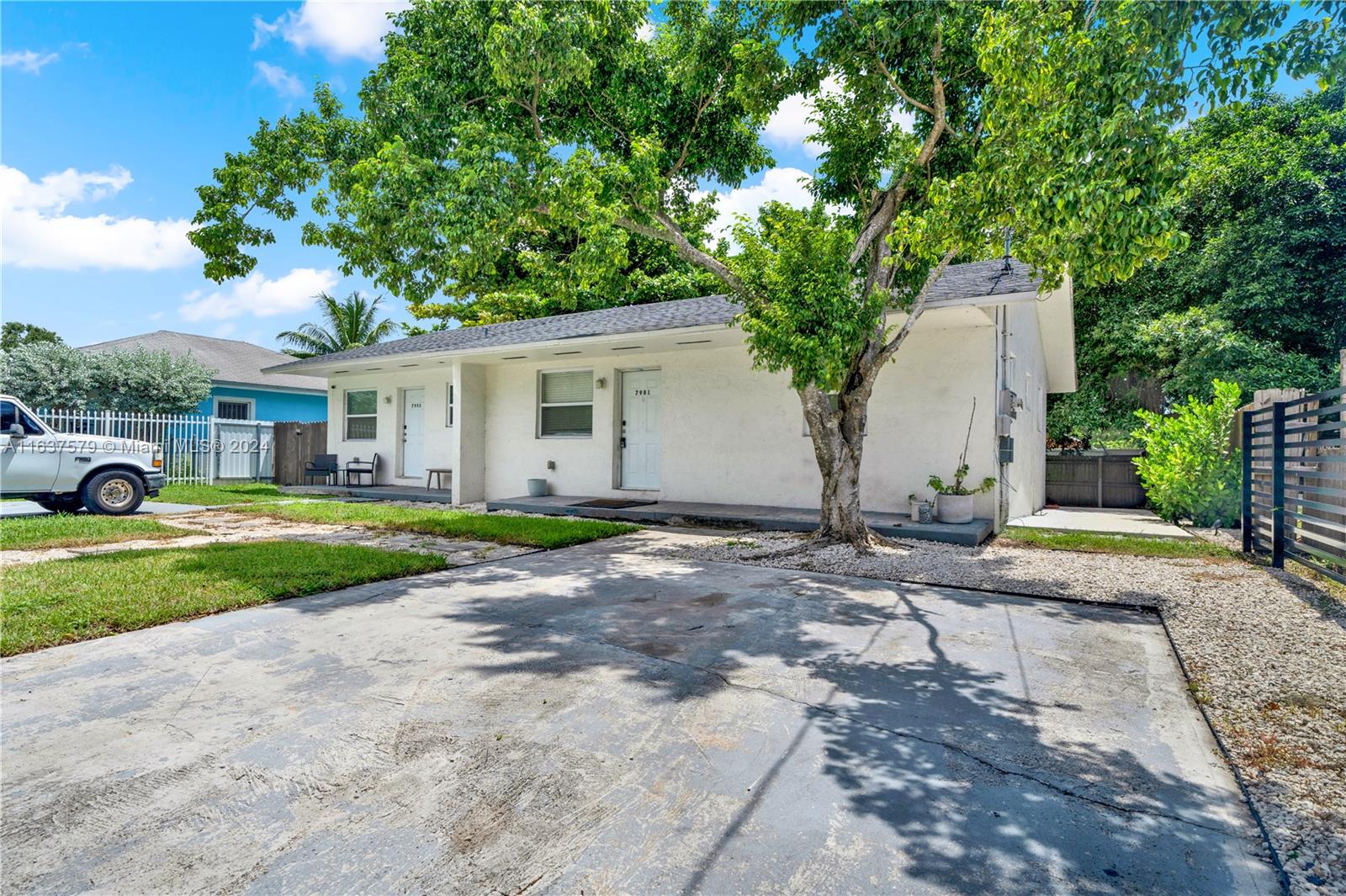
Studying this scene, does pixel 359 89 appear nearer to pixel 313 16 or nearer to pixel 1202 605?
pixel 313 16

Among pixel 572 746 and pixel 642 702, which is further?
pixel 642 702

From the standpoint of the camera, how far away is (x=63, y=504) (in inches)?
396

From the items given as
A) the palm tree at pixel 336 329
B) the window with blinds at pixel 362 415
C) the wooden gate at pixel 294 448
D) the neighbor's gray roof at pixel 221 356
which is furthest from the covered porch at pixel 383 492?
the palm tree at pixel 336 329

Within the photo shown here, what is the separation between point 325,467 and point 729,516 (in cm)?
1072

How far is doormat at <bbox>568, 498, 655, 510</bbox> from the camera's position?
1080 cm

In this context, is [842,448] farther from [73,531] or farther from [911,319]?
[73,531]

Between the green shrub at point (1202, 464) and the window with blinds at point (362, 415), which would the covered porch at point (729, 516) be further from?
the window with blinds at point (362, 415)

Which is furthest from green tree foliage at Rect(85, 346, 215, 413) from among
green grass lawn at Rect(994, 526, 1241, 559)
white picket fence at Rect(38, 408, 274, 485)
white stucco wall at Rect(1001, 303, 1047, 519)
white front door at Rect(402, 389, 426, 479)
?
green grass lawn at Rect(994, 526, 1241, 559)

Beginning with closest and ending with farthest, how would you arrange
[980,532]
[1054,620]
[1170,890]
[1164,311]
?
[1170,890], [1054,620], [980,532], [1164,311]

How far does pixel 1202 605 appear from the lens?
4930 mm

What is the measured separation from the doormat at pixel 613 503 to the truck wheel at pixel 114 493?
664 cm

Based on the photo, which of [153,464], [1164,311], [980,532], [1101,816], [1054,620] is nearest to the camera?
[1101,816]

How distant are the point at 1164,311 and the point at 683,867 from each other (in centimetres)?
2186

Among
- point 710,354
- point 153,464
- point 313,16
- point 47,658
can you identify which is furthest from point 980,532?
point 153,464
